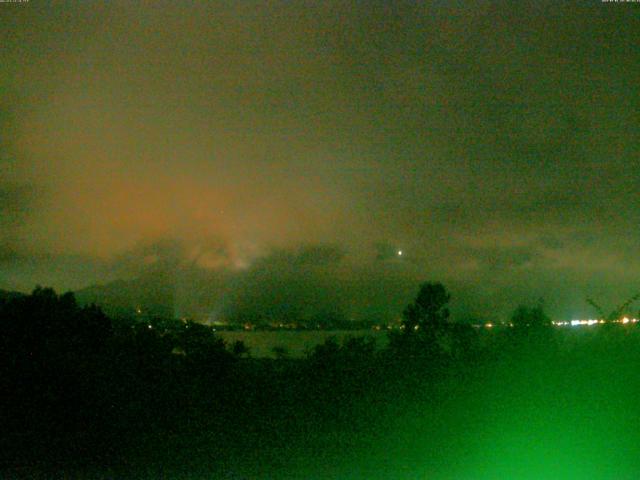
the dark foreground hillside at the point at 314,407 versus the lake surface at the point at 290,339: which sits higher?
the lake surface at the point at 290,339

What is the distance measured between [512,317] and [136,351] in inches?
291

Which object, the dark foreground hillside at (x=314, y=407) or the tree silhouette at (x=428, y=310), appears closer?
the dark foreground hillside at (x=314, y=407)

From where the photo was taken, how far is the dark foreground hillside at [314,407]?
386 inches

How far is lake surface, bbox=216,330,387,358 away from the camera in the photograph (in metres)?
15.1

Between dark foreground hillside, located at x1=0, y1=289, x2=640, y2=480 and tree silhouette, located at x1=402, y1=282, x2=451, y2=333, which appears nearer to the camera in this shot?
dark foreground hillside, located at x1=0, y1=289, x2=640, y2=480

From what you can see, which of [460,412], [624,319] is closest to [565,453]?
[460,412]

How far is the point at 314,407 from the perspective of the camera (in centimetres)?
1228

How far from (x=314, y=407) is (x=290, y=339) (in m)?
5.16

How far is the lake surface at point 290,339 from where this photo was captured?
15.1m

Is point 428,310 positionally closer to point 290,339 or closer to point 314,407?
point 290,339

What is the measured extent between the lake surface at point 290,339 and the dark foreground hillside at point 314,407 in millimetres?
719

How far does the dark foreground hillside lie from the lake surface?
0.72 metres

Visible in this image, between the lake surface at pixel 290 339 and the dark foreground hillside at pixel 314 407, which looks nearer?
the dark foreground hillside at pixel 314 407

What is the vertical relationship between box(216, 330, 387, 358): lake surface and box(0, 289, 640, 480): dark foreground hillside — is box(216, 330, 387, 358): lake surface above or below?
above
